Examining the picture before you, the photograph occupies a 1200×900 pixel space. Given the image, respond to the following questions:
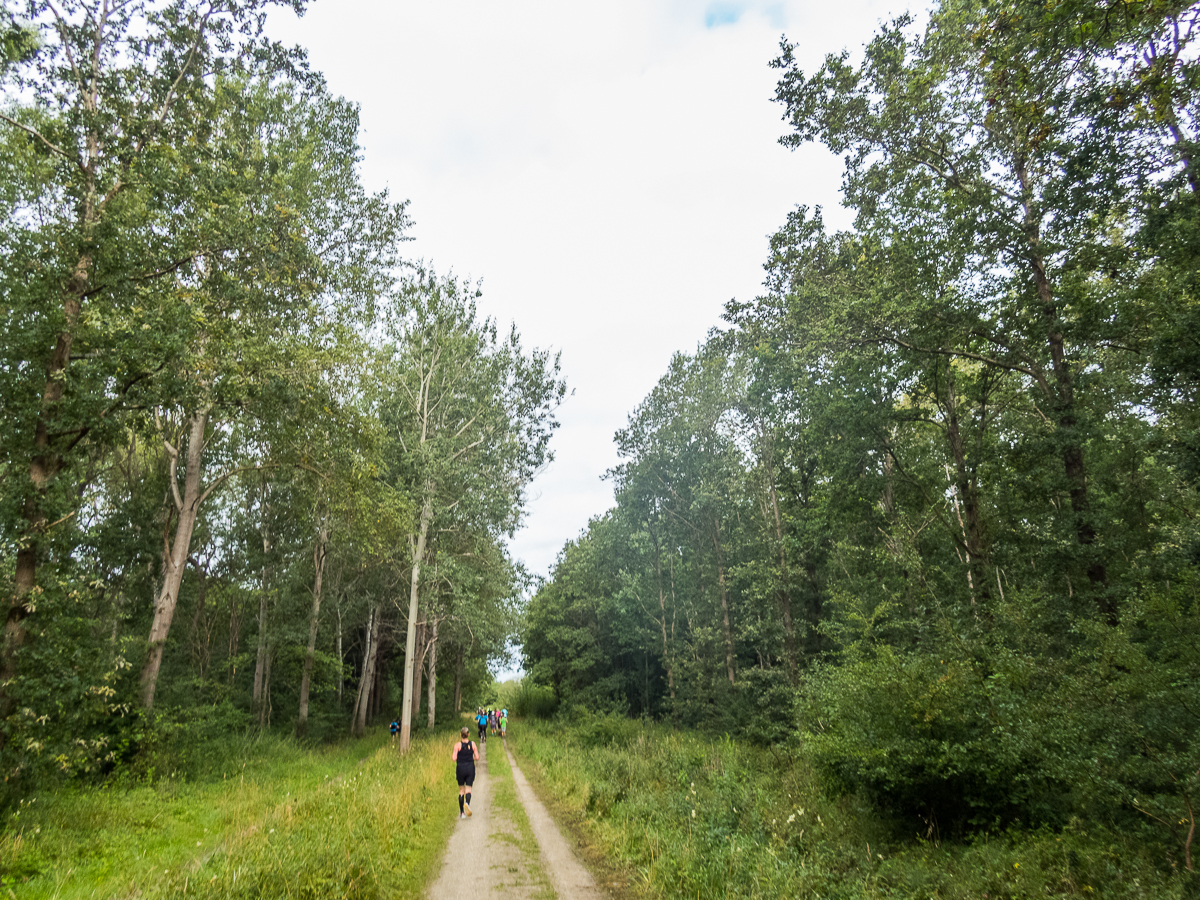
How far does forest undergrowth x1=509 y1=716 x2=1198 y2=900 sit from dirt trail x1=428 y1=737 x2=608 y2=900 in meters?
0.62

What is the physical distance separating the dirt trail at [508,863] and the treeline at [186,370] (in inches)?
262

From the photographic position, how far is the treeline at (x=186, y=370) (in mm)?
9109

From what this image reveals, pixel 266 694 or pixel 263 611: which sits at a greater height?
pixel 263 611

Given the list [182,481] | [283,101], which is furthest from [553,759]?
[283,101]

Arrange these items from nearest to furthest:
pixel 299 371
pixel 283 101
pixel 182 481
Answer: pixel 299 371
pixel 283 101
pixel 182 481

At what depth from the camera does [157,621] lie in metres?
13.3

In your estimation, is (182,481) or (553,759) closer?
(553,759)

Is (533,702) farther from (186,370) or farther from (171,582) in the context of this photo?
(186,370)

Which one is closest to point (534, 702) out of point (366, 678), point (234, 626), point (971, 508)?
point (366, 678)

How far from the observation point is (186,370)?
9938 mm

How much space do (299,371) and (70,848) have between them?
8.68m

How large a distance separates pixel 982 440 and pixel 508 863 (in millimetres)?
17264

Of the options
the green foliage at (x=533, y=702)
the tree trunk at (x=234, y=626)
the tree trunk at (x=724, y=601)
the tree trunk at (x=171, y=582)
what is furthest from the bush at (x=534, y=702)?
the tree trunk at (x=171, y=582)

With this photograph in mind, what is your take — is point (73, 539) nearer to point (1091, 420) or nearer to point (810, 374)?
point (810, 374)
